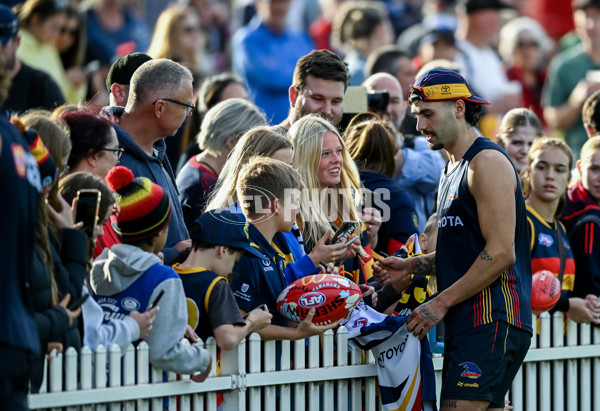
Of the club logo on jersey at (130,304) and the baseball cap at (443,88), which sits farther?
the baseball cap at (443,88)

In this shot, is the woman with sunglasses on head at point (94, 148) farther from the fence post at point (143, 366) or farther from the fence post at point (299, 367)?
the fence post at point (299, 367)

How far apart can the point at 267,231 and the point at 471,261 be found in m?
1.22

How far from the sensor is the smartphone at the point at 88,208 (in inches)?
200

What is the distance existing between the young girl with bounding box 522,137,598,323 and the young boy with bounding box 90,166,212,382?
3096 mm

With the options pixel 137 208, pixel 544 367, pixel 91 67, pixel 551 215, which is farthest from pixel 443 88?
pixel 91 67

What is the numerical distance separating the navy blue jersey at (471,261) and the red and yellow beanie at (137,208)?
1.72 meters

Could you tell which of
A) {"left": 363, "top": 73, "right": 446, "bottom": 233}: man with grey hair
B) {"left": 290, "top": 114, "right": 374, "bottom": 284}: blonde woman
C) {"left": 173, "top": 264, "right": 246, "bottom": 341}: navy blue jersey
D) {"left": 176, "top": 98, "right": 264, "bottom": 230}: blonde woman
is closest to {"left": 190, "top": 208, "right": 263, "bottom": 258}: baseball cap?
{"left": 173, "top": 264, "right": 246, "bottom": 341}: navy blue jersey

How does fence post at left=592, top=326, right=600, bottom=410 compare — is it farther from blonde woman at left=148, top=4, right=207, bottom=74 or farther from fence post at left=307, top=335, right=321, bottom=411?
blonde woman at left=148, top=4, right=207, bottom=74

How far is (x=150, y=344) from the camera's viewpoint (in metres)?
5.39

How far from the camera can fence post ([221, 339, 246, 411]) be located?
5844 millimetres

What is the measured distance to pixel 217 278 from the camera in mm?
5523

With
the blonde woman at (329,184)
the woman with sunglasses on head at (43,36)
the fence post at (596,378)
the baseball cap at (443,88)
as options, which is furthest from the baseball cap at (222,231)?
the woman with sunglasses on head at (43,36)

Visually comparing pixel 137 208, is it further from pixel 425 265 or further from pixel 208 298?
pixel 425 265

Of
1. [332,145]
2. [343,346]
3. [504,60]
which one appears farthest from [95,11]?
[343,346]
